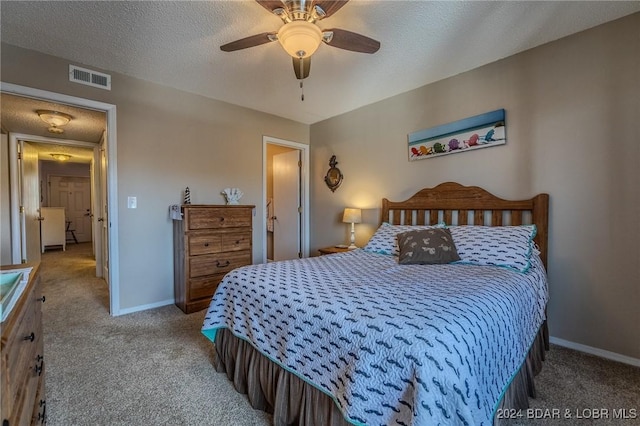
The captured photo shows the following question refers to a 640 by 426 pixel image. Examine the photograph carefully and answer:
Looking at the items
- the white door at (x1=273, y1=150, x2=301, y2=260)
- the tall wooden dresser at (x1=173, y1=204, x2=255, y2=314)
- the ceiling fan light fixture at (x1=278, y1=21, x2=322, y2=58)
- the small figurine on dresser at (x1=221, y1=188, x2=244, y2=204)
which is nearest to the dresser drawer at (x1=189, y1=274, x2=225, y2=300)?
the tall wooden dresser at (x1=173, y1=204, x2=255, y2=314)

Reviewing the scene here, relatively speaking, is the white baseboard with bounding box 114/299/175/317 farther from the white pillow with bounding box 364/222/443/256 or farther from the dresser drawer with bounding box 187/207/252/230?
the white pillow with bounding box 364/222/443/256

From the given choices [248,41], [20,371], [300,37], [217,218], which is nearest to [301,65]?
[300,37]

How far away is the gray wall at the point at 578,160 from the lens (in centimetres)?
205

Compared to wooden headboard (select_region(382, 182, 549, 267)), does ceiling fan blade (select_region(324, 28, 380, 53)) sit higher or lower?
higher

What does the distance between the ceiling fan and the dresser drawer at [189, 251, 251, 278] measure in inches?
82.8

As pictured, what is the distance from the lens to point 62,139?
15.3 feet

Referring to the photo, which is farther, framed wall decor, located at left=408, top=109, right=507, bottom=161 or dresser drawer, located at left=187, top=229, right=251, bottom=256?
dresser drawer, located at left=187, top=229, right=251, bottom=256

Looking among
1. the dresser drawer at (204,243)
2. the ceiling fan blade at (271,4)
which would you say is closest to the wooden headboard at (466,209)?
the dresser drawer at (204,243)

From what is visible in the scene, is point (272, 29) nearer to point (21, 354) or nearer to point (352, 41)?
point (352, 41)

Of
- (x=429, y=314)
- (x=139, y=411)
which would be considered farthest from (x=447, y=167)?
(x=139, y=411)

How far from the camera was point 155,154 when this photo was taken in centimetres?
317

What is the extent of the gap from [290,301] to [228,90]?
2.78 m

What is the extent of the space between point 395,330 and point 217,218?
2.60 m

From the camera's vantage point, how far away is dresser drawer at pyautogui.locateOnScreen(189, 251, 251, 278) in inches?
120
